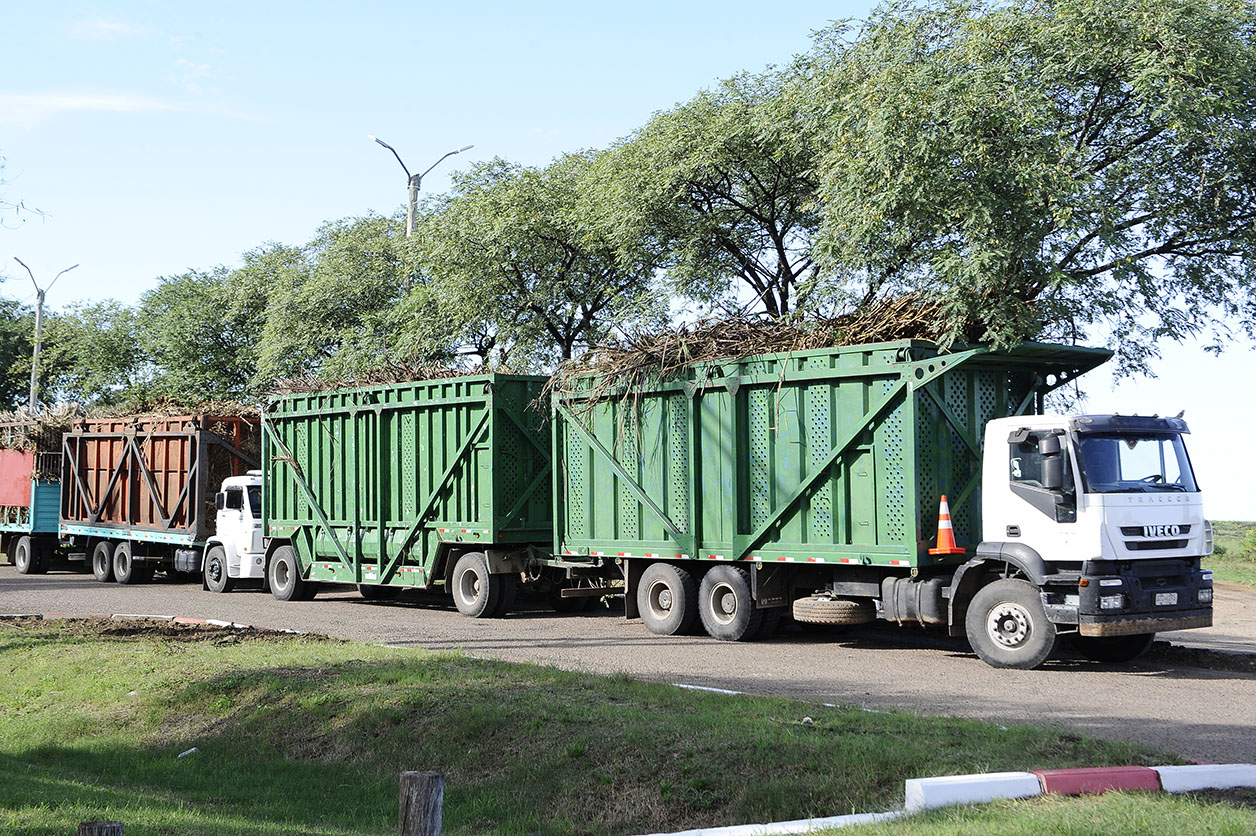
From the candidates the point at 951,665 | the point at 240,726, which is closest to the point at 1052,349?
the point at 951,665

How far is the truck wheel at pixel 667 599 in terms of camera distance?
51.2ft

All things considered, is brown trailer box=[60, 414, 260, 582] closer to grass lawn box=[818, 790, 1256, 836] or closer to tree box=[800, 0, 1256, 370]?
tree box=[800, 0, 1256, 370]

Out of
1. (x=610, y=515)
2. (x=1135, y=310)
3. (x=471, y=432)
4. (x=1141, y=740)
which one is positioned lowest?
(x=1141, y=740)

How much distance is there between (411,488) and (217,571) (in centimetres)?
664

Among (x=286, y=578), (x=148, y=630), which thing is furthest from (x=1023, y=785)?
(x=286, y=578)

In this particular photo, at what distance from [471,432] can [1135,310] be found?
34.8 ft

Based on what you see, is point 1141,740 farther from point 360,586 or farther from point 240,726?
point 360,586

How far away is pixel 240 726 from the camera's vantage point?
9.90 m

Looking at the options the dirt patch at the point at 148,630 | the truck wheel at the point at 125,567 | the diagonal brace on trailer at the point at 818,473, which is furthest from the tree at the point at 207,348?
the diagonal brace on trailer at the point at 818,473

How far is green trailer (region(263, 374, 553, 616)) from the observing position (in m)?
18.1

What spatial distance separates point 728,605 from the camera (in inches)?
603

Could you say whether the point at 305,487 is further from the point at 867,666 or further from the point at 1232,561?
the point at 1232,561

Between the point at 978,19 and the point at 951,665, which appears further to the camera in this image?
the point at 978,19

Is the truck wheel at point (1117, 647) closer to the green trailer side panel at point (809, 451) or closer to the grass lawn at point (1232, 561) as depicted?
the green trailer side panel at point (809, 451)
